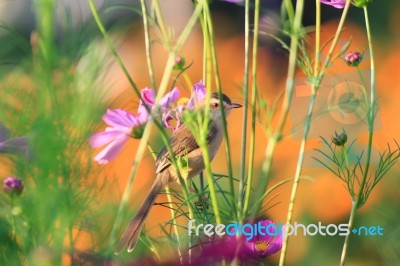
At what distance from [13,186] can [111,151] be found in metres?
0.13

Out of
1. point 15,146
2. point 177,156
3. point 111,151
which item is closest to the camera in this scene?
point 15,146

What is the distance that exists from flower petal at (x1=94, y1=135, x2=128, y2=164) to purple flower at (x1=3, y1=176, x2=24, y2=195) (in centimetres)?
9

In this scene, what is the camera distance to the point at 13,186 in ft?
1.81

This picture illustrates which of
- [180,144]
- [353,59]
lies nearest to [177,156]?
[180,144]

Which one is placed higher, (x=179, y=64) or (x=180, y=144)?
(x=179, y=64)

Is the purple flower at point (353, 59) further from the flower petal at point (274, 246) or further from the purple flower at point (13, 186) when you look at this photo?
the purple flower at point (13, 186)

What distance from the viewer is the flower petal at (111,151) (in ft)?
2.13

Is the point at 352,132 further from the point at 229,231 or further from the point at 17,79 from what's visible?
the point at 17,79

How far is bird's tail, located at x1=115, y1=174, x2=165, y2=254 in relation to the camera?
2.16 feet

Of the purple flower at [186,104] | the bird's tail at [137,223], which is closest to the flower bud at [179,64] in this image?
the purple flower at [186,104]

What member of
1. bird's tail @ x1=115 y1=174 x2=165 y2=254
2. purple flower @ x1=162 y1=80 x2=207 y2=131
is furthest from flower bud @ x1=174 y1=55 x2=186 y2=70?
bird's tail @ x1=115 y1=174 x2=165 y2=254

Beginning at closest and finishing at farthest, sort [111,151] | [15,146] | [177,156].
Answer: [15,146] → [111,151] → [177,156]

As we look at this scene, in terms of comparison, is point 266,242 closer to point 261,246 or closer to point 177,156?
point 261,246

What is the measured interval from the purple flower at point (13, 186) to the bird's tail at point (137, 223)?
4.3 inches
